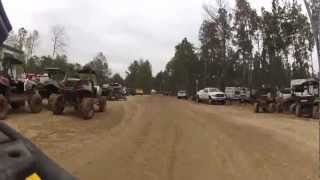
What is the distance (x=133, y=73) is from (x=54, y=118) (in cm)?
13349

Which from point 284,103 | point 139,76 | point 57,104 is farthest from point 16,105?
point 139,76

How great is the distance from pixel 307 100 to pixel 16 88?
17.8m

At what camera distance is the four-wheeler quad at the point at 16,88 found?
25.5 m

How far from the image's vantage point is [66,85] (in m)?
28.2

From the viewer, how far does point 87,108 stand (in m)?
25.1

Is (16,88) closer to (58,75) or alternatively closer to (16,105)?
(16,105)

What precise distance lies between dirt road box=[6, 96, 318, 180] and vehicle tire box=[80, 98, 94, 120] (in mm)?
1800

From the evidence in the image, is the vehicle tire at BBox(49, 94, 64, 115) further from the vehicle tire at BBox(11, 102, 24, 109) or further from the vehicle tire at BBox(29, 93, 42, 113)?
the vehicle tire at BBox(11, 102, 24, 109)

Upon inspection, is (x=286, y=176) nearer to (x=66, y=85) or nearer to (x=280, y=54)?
(x=66, y=85)

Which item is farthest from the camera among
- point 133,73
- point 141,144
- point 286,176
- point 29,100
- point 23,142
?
point 133,73

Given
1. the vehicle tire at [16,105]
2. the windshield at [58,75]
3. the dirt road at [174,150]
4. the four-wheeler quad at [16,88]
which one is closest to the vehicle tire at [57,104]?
the four-wheeler quad at [16,88]

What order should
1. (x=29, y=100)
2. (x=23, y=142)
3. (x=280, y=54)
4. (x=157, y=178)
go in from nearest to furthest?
(x=23, y=142), (x=157, y=178), (x=29, y=100), (x=280, y=54)

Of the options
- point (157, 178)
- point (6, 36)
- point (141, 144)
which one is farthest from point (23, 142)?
point (141, 144)

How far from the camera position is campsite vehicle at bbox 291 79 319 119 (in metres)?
34.5
